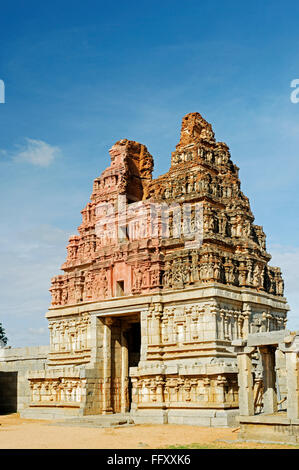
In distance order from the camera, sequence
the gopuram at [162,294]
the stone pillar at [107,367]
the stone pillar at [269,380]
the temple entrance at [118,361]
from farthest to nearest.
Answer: the temple entrance at [118,361] < the stone pillar at [107,367] < the gopuram at [162,294] < the stone pillar at [269,380]

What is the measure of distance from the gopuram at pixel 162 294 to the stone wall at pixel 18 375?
11.3 feet

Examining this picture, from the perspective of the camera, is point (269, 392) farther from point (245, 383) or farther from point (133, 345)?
point (133, 345)

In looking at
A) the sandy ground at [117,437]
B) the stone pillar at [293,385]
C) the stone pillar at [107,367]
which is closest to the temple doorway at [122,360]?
the stone pillar at [107,367]

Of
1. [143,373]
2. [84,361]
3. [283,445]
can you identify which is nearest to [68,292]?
[84,361]

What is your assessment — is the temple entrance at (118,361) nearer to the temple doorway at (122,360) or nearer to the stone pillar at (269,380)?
the temple doorway at (122,360)

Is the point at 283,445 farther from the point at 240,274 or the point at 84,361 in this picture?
the point at 84,361

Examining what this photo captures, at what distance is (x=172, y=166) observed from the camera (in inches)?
1362

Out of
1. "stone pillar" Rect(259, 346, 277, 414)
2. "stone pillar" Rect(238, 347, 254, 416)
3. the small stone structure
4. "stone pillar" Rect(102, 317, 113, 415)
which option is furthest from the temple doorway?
"stone pillar" Rect(238, 347, 254, 416)

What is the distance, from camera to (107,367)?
31.9 m

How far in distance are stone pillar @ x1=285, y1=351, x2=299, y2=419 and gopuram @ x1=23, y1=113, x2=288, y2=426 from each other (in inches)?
240

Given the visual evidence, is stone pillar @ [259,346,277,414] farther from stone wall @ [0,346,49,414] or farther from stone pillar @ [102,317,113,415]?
stone wall @ [0,346,49,414]

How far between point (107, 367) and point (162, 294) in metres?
5.50

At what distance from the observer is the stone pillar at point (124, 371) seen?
32.0 metres
